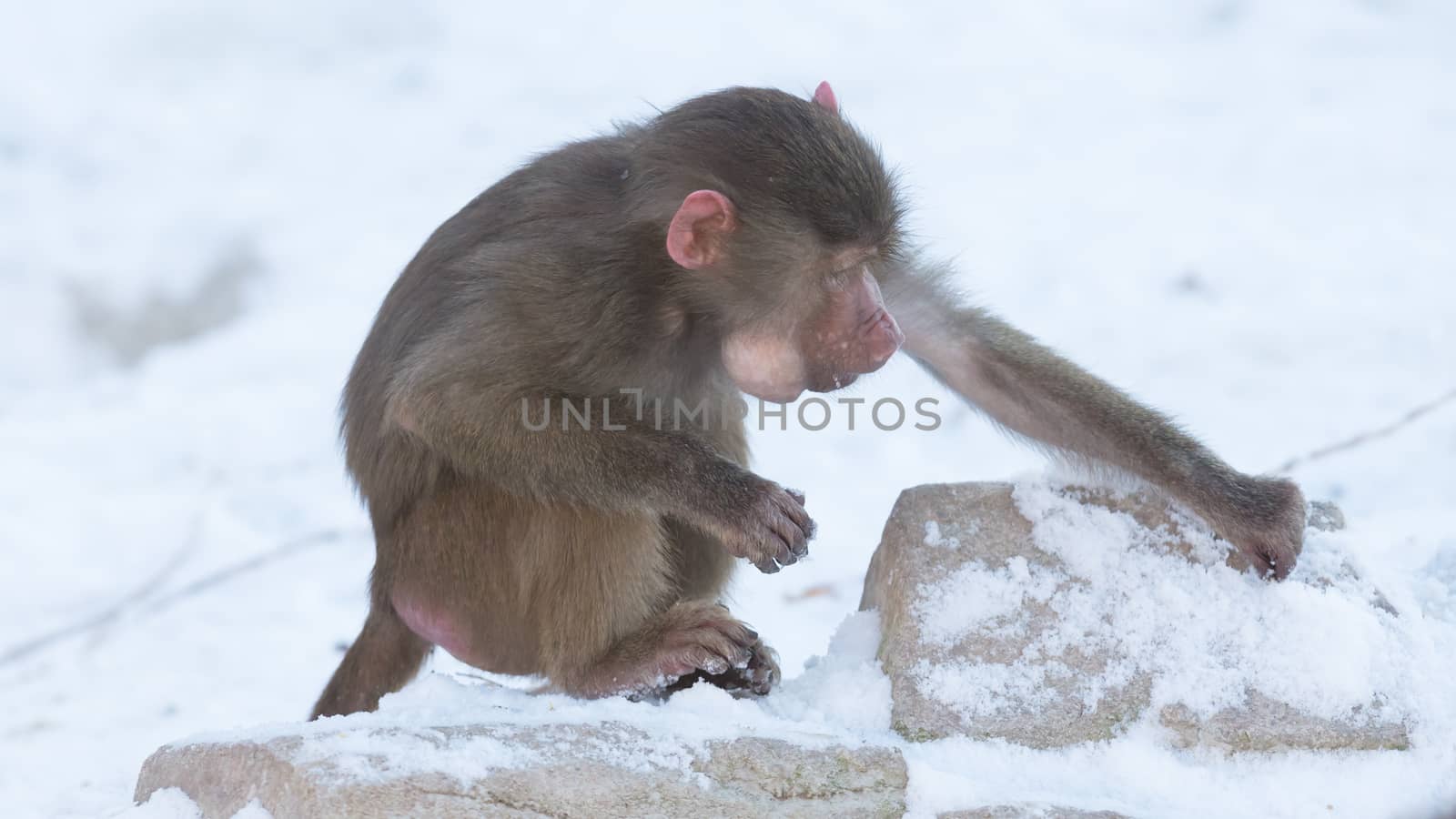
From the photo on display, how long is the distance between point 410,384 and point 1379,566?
6.58 ft

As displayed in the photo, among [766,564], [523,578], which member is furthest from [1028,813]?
[523,578]

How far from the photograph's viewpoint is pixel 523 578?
309 cm

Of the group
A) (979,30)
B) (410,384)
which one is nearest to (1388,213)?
(979,30)

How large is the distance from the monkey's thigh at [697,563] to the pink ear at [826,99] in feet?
3.05

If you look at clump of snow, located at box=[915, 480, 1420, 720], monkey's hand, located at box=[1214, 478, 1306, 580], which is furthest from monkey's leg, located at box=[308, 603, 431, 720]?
monkey's hand, located at box=[1214, 478, 1306, 580]

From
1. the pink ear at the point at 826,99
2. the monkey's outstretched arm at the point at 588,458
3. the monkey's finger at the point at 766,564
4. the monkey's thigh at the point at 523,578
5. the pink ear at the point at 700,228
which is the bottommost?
the monkey's thigh at the point at 523,578

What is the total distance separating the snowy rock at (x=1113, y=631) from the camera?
2791 mm

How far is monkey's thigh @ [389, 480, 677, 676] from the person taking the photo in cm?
302

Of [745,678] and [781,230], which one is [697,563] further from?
[781,230]

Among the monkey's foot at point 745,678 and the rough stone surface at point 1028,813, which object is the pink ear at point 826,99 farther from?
the rough stone surface at point 1028,813

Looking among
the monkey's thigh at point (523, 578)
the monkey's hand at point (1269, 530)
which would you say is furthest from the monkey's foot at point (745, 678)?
the monkey's hand at point (1269, 530)

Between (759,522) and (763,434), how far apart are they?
317cm

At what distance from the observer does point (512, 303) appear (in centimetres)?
305

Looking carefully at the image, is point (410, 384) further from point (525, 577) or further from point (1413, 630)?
point (1413, 630)
